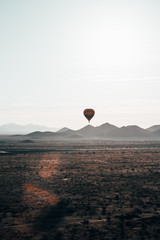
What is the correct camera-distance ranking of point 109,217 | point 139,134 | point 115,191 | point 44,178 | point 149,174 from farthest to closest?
1. point 139,134
2. point 149,174
3. point 44,178
4. point 115,191
5. point 109,217

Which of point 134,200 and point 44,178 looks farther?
point 44,178

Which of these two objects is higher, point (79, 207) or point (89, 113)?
point (89, 113)

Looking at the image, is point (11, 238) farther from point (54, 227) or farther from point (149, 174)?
point (149, 174)

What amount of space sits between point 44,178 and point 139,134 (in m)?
176

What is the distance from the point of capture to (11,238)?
37.3 feet

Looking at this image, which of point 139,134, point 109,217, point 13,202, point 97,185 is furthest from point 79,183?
point 139,134

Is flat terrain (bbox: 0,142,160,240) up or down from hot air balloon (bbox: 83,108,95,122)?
down

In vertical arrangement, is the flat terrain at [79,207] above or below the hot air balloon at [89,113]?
below

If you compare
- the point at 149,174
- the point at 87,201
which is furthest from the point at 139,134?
the point at 87,201

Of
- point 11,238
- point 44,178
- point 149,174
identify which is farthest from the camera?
point 149,174

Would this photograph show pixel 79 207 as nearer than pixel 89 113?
Yes

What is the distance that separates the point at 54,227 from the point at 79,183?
34.5ft

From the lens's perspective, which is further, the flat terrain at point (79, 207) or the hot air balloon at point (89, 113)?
the hot air balloon at point (89, 113)

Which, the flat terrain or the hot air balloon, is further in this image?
the hot air balloon
